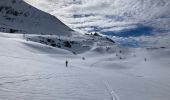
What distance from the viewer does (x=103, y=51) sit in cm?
17412

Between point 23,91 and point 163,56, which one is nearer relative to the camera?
point 23,91

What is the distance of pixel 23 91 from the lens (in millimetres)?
13211

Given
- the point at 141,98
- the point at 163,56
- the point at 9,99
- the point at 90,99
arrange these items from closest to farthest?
the point at 9,99 < the point at 90,99 < the point at 141,98 < the point at 163,56

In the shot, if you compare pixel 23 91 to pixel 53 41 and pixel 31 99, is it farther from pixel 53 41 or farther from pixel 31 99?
pixel 53 41

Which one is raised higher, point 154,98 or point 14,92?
point 14,92

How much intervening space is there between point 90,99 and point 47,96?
1.95m

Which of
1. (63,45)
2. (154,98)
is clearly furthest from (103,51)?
(154,98)

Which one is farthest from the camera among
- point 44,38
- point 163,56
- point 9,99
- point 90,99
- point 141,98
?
point 44,38

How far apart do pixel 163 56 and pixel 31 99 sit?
129403 millimetres

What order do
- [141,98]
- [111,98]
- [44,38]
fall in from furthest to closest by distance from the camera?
[44,38], [141,98], [111,98]

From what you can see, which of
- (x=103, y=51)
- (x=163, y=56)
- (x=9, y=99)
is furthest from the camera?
(x=103, y=51)

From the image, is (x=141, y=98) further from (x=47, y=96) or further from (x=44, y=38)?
(x=44, y=38)

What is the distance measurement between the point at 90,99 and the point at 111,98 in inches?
56.6

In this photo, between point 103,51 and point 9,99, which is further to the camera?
point 103,51
